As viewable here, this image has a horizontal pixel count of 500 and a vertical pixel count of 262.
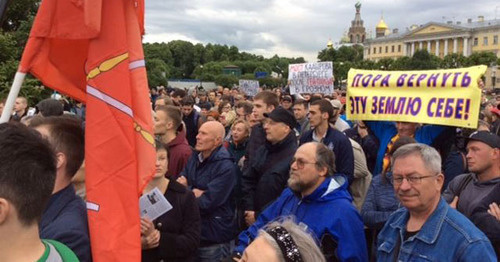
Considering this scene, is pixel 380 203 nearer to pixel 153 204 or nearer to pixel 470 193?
pixel 470 193

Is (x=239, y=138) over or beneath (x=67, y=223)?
beneath

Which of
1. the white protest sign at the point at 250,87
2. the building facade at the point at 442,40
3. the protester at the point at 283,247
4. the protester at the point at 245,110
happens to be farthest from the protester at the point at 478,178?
the building facade at the point at 442,40

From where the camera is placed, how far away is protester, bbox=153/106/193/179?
5578mm

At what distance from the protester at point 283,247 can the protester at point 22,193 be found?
2.59 ft

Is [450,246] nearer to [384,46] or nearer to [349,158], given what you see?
[349,158]

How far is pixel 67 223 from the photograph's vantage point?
227 cm

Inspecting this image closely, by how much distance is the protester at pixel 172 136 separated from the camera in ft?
18.3

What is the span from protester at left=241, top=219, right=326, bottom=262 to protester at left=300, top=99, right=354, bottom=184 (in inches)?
136

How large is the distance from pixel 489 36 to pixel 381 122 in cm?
10660

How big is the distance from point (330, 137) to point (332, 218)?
2.50 m

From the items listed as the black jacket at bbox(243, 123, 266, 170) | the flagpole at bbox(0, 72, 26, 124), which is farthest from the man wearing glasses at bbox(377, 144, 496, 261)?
the black jacket at bbox(243, 123, 266, 170)

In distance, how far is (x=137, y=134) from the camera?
2734 millimetres

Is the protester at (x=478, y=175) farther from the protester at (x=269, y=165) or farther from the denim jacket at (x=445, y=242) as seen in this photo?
the protester at (x=269, y=165)

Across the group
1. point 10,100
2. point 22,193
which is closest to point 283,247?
point 22,193
